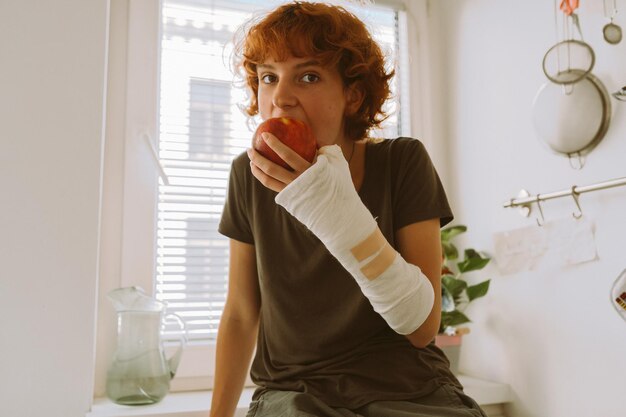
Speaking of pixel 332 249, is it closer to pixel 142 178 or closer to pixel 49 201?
pixel 49 201

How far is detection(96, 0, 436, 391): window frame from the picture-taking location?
4.90ft

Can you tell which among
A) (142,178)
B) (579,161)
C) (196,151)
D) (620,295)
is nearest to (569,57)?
(579,161)

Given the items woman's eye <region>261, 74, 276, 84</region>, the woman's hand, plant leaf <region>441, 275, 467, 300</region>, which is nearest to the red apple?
the woman's hand

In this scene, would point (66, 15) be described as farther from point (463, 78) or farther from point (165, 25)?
point (463, 78)

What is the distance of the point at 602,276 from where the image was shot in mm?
1230

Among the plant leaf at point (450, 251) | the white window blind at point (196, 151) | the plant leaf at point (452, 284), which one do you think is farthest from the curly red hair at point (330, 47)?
the plant leaf at point (450, 251)

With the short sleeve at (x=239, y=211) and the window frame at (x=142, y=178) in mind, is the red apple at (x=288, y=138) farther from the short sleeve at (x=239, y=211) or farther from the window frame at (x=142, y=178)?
the window frame at (x=142, y=178)

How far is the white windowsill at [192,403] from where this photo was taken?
3.99ft

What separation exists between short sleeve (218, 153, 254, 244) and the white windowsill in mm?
444

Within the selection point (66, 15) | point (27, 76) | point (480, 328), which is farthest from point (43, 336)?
point (480, 328)

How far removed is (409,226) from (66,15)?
3.03 feet

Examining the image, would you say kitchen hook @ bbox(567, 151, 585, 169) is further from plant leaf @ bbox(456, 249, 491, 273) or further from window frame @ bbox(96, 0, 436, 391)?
window frame @ bbox(96, 0, 436, 391)

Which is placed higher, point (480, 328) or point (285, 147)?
point (285, 147)

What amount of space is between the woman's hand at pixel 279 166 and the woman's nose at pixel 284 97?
8cm
